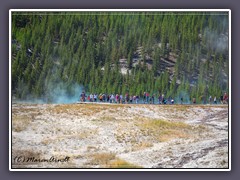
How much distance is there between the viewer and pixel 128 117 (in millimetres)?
18281

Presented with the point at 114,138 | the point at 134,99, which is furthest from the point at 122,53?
the point at 114,138

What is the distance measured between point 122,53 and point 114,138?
2267mm

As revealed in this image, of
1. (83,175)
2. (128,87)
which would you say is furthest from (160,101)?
(83,175)

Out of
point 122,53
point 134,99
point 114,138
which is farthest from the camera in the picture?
point 134,99

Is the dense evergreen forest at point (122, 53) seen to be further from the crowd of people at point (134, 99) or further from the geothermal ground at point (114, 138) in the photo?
the geothermal ground at point (114, 138)

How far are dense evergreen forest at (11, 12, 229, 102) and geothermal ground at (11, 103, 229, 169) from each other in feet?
1.91

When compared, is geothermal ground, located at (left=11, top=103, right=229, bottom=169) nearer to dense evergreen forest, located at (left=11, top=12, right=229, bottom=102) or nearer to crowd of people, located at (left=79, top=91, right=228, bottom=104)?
crowd of people, located at (left=79, top=91, right=228, bottom=104)

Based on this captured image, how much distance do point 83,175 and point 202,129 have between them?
10.9 ft

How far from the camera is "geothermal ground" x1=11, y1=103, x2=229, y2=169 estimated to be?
1791cm

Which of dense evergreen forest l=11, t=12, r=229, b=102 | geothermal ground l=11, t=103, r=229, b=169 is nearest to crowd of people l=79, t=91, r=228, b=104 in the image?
dense evergreen forest l=11, t=12, r=229, b=102

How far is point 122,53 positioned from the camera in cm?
1836

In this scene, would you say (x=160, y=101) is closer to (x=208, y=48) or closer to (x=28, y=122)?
(x=208, y=48)

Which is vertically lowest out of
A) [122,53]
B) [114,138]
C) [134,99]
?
[114,138]

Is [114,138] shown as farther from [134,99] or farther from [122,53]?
[122,53]
